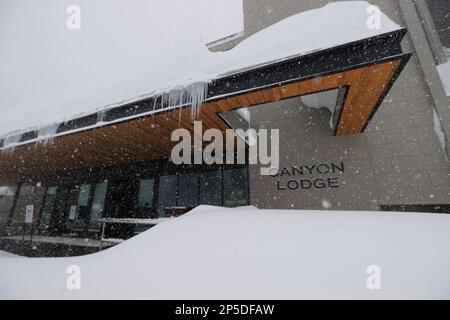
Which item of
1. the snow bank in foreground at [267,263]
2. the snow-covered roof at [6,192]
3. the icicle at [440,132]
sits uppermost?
the snow-covered roof at [6,192]

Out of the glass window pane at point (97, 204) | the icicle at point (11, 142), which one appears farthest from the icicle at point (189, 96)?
the glass window pane at point (97, 204)

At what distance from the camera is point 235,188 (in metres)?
7.94

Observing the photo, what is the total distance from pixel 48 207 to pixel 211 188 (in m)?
10.4

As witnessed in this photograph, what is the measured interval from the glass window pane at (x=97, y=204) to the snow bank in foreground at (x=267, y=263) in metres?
8.04

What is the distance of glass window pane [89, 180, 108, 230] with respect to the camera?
1078 centimetres

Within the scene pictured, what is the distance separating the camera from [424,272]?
194 centimetres

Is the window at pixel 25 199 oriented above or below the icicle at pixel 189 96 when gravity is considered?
above

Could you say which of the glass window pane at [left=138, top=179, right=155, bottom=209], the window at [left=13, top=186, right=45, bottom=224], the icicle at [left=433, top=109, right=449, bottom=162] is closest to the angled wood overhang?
the icicle at [left=433, top=109, right=449, bottom=162]

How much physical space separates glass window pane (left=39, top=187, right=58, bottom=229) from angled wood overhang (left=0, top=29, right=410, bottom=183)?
538cm

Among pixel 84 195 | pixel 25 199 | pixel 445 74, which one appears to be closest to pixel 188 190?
pixel 84 195

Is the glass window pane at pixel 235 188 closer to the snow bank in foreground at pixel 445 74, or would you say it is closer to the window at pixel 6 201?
the snow bank in foreground at pixel 445 74

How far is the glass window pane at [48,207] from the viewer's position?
12709mm

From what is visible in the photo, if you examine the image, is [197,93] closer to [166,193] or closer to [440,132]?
[166,193]
